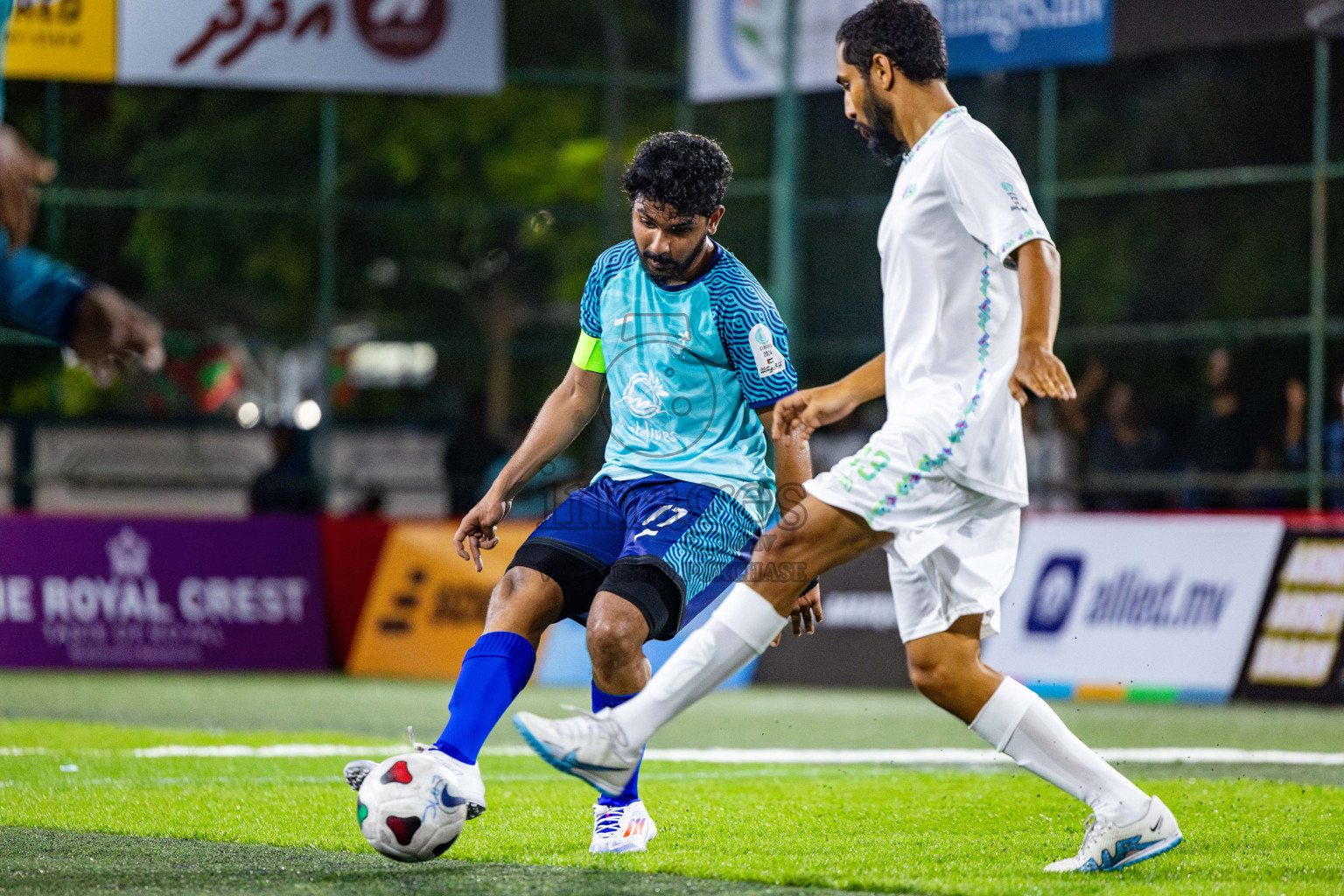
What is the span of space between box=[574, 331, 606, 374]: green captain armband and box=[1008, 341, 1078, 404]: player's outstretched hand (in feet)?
5.42

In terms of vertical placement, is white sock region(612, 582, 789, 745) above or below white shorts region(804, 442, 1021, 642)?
below

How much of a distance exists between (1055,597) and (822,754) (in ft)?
13.8

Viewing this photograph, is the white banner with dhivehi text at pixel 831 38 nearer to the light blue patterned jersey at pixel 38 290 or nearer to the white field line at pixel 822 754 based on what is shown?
the white field line at pixel 822 754

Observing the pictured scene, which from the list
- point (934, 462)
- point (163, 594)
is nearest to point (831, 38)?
point (163, 594)

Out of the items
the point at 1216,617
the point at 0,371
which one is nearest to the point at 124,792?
the point at 1216,617

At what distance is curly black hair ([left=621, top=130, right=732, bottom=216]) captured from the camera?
5.74 m

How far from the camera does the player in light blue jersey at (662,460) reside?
5.64 m

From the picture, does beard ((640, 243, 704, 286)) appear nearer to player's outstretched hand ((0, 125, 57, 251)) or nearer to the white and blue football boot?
player's outstretched hand ((0, 125, 57, 251))

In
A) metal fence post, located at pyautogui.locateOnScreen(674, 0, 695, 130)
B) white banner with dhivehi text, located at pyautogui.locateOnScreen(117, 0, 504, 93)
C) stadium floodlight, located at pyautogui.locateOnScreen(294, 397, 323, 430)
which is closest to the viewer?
white banner with dhivehi text, located at pyautogui.locateOnScreen(117, 0, 504, 93)

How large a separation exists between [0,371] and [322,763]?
1200 cm

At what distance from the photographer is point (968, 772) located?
8.53m

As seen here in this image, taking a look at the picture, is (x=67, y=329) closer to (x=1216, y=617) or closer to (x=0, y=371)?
(x=1216, y=617)

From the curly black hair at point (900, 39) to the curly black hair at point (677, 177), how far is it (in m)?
0.62

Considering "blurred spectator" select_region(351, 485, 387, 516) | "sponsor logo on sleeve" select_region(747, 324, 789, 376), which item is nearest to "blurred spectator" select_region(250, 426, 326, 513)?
"blurred spectator" select_region(351, 485, 387, 516)
